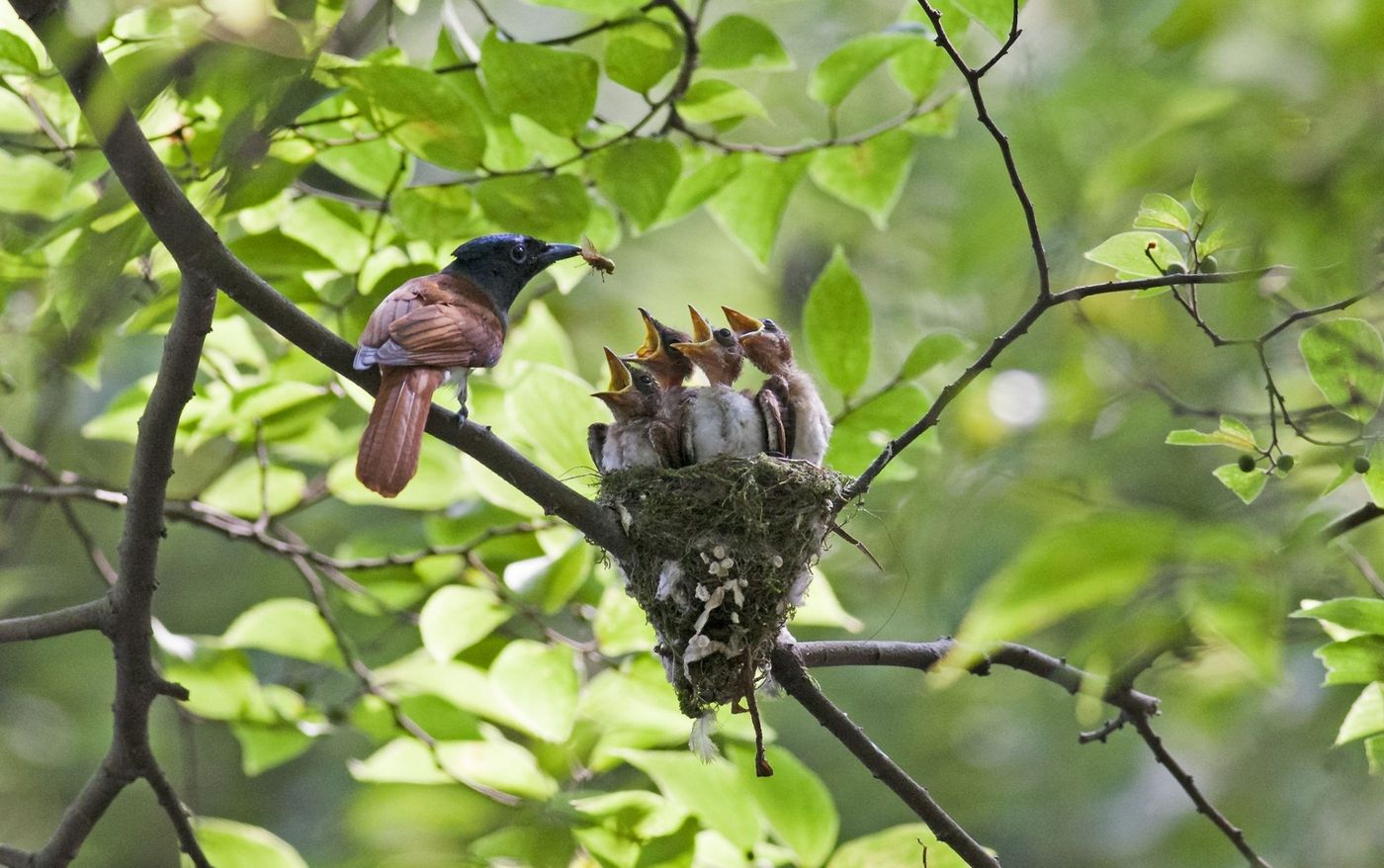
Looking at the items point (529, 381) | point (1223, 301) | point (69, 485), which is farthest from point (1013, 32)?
point (69, 485)

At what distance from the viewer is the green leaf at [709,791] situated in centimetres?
322

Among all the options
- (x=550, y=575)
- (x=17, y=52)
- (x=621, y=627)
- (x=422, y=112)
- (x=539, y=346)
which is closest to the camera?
(x=17, y=52)

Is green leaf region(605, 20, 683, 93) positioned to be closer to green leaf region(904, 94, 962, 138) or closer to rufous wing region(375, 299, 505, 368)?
rufous wing region(375, 299, 505, 368)

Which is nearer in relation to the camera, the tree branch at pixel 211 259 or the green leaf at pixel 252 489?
the tree branch at pixel 211 259

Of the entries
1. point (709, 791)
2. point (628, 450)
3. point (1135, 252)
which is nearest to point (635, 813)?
point (709, 791)

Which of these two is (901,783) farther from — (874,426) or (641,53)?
(641,53)

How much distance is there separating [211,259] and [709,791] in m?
1.84

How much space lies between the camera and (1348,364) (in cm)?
180

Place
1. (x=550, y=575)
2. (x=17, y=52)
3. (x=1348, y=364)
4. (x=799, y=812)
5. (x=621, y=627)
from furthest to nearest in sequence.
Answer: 1. (x=621, y=627)
2. (x=550, y=575)
3. (x=799, y=812)
4. (x=17, y=52)
5. (x=1348, y=364)

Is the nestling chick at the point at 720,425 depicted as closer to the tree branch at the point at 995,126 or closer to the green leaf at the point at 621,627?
the green leaf at the point at 621,627

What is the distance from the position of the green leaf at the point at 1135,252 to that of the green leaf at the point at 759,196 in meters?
1.51

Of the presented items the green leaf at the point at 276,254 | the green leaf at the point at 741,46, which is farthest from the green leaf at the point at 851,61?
the green leaf at the point at 276,254

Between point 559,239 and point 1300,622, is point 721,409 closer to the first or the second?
point 559,239

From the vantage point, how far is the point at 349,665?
3.95 metres
